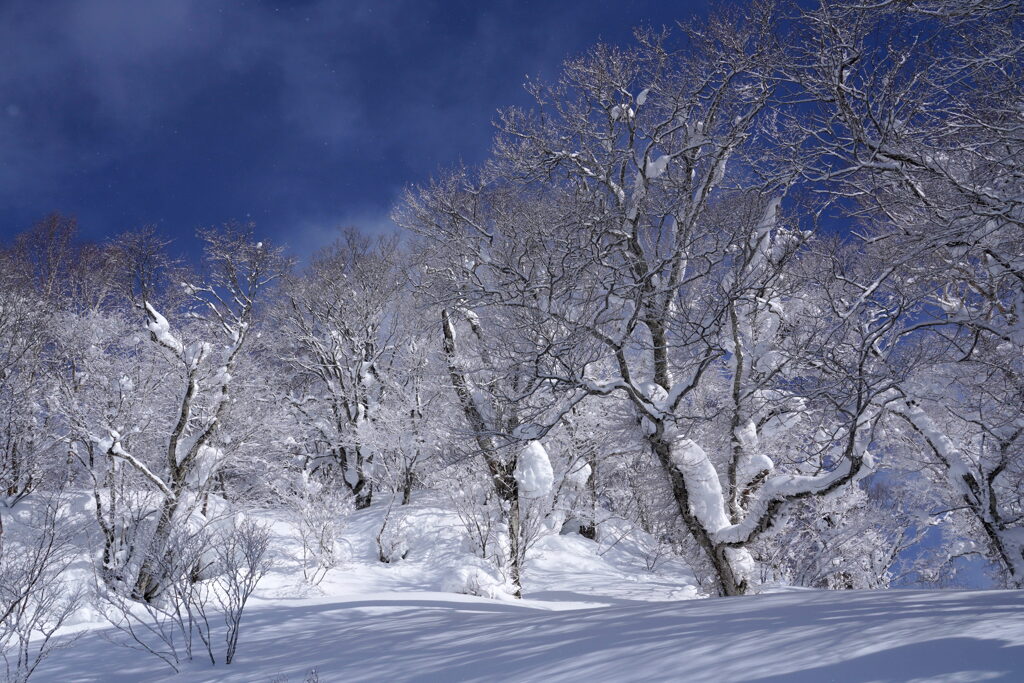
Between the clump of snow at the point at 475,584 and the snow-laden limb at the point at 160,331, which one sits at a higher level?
the snow-laden limb at the point at 160,331

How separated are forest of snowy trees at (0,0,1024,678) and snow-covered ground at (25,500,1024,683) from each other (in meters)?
0.92

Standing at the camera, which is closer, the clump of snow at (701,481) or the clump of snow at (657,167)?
the clump of snow at (701,481)

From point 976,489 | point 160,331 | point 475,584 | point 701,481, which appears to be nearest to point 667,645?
point 701,481

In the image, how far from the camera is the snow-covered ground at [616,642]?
127 inches

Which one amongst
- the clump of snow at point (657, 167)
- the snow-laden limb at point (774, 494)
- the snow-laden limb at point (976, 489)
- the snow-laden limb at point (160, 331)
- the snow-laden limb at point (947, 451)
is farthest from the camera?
the snow-laden limb at point (160, 331)

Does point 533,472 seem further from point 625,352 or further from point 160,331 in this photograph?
point 160,331

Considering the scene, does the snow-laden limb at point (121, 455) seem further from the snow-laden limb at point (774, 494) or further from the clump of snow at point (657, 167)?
the clump of snow at point (657, 167)

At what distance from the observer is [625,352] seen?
30.6ft

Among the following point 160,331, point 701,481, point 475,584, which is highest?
point 160,331

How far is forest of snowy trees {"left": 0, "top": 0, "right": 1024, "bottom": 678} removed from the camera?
5.53 meters

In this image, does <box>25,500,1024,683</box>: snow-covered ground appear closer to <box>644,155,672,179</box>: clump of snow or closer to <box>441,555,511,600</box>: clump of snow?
<box>441,555,511,600</box>: clump of snow

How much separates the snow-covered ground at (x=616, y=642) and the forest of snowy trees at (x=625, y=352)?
3.01 ft

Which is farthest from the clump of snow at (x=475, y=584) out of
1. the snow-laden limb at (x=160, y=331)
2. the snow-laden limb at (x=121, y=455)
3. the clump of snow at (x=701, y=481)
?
the snow-laden limb at (x=160, y=331)

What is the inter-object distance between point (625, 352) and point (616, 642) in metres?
5.38
